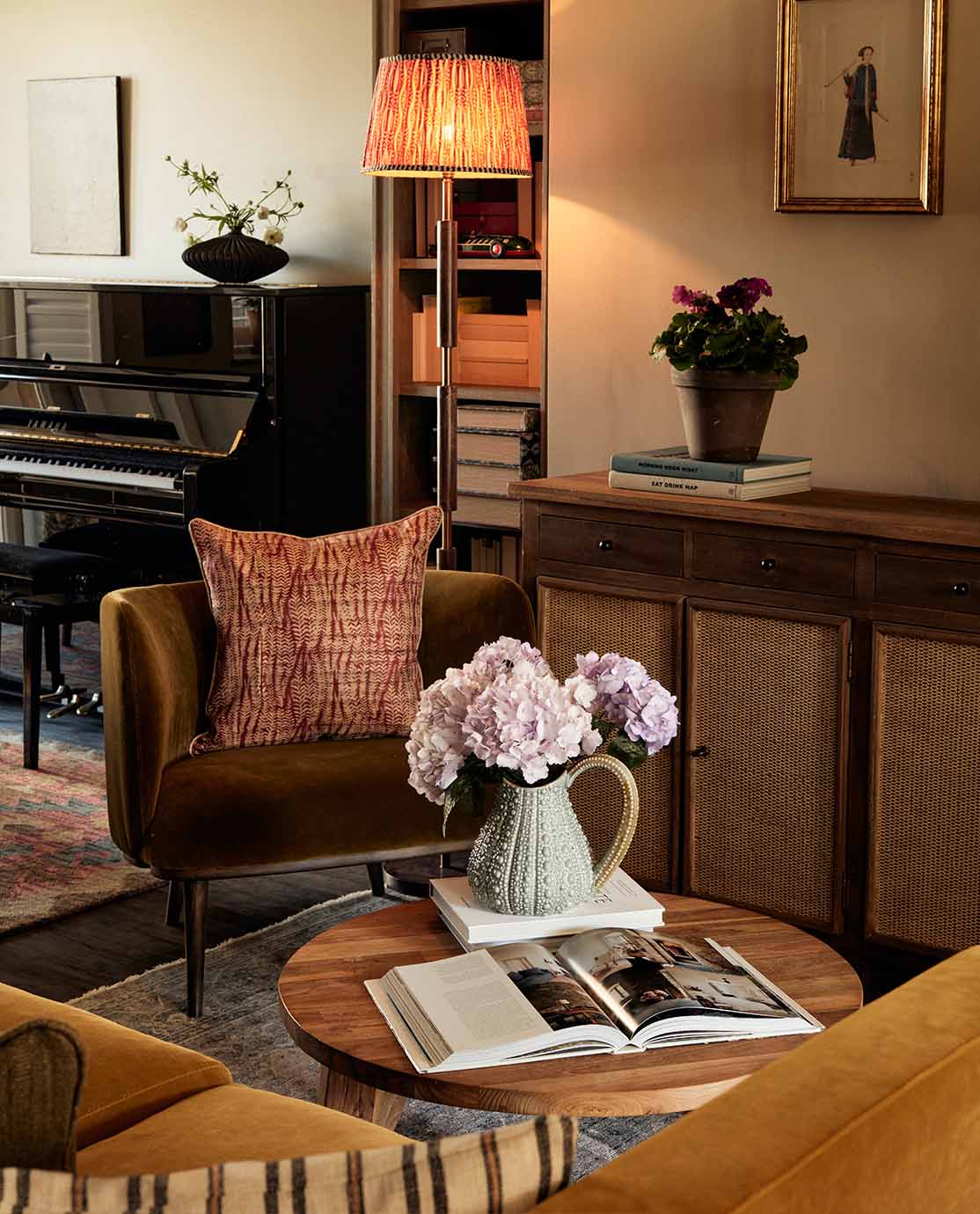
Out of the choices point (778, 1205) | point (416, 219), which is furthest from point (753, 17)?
point (778, 1205)

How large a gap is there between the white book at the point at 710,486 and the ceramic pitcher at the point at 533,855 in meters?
1.14

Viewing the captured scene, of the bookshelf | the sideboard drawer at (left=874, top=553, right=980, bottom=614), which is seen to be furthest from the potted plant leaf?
the bookshelf

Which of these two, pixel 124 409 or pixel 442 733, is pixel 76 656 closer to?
pixel 124 409

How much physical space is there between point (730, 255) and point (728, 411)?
1.59ft

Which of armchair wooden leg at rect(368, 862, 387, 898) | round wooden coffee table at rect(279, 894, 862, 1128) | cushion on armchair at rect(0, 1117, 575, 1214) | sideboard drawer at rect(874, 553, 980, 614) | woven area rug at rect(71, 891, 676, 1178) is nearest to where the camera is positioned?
cushion on armchair at rect(0, 1117, 575, 1214)

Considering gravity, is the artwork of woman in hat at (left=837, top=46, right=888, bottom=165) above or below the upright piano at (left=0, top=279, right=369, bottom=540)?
above

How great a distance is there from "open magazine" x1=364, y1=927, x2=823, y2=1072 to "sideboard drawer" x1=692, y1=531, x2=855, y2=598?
1.11 metres

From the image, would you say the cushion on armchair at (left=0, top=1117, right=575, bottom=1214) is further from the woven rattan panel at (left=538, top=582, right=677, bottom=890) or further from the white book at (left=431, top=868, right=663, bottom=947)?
the woven rattan panel at (left=538, top=582, right=677, bottom=890)

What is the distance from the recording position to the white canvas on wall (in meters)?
A: 5.26

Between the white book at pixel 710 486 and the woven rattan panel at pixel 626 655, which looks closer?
the white book at pixel 710 486

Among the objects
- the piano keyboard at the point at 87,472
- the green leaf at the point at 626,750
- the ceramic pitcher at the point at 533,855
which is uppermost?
the piano keyboard at the point at 87,472

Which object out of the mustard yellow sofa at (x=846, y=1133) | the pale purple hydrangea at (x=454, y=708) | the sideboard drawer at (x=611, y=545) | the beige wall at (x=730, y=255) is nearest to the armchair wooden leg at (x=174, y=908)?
the sideboard drawer at (x=611, y=545)

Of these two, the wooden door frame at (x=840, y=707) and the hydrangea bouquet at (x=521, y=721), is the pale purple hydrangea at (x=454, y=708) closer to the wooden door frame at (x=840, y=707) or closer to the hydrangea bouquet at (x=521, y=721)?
the hydrangea bouquet at (x=521, y=721)

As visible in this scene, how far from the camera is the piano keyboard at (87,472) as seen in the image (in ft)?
15.3
